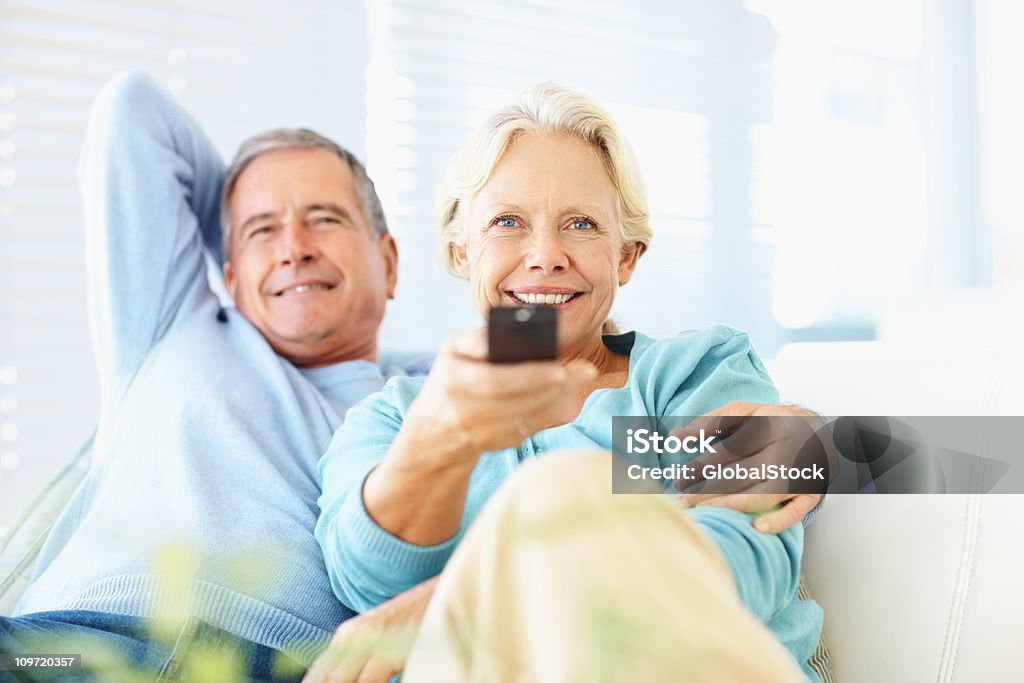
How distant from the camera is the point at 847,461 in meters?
1.25

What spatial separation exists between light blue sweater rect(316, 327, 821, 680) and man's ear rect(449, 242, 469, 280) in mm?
181

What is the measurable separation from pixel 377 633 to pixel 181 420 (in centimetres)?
67

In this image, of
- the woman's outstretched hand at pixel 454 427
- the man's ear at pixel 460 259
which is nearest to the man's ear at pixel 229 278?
the man's ear at pixel 460 259

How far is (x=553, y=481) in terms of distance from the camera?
2.20 feet

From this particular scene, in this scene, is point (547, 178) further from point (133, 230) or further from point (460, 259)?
point (133, 230)

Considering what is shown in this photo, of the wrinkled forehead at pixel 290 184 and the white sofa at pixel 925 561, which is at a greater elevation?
the wrinkled forehead at pixel 290 184

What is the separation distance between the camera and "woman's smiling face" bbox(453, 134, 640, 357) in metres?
1.28

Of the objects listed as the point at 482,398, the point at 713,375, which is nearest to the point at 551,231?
the point at 713,375

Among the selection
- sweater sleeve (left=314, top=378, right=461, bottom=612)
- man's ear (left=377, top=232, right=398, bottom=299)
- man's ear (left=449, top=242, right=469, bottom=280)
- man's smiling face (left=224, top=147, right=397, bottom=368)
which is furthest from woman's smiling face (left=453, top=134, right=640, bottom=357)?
man's ear (left=377, top=232, right=398, bottom=299)

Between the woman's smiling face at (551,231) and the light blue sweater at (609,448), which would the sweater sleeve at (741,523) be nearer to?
the light blue sweater at (609,448)

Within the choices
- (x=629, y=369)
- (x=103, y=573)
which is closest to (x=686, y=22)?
(x=629, y=369)

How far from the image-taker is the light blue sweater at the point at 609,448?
958 mm

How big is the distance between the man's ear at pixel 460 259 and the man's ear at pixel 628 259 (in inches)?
9.2

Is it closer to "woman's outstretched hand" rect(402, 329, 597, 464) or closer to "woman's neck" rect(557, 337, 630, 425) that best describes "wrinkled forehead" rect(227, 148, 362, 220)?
"woman's neck" rect(557, 337, 630, 425)
